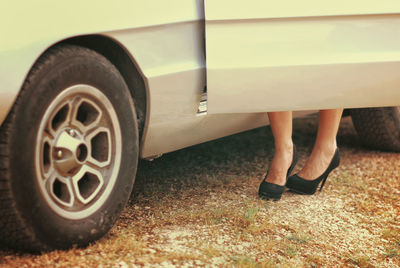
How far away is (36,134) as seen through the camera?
215cm

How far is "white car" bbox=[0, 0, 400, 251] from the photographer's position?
2.12m

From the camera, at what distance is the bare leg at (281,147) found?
129 inches

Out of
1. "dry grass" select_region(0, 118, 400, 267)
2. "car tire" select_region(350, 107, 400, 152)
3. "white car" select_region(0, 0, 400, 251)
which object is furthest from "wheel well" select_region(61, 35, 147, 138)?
"car tire" select_region(350, 107, 400, 152)

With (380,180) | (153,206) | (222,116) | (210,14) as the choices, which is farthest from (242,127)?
(380,180)

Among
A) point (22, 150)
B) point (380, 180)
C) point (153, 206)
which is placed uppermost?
point (22, 150)

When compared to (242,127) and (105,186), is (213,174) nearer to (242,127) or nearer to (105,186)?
(242,127)

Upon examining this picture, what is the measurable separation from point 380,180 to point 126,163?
198 cm

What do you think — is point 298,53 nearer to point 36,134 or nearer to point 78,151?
point 78,151

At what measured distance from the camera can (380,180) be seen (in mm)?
3850

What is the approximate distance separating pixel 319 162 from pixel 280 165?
0.29 m

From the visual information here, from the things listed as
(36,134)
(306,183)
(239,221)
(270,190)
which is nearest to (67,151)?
(36,134)

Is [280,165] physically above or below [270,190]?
above

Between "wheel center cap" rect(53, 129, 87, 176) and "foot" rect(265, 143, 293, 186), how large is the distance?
4.21 feet

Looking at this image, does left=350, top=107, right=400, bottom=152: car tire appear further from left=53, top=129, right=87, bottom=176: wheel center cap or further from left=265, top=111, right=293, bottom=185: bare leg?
left=53, top=129, right=87, bottom=176: wheel center cap
